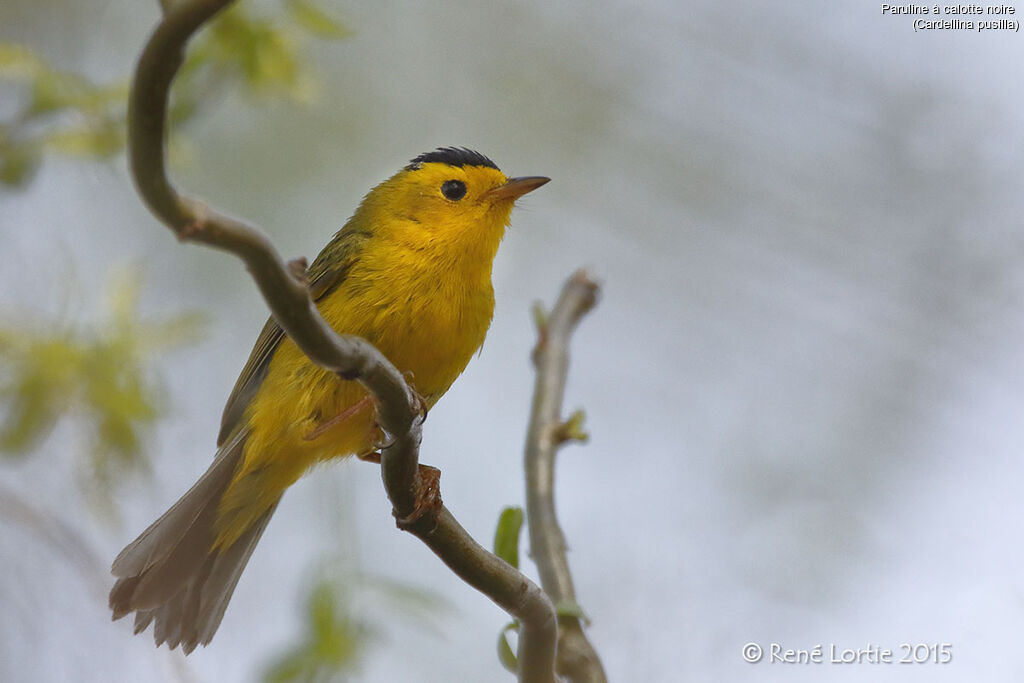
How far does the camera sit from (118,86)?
4.12 metres

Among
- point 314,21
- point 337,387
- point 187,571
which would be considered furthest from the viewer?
point 187,571

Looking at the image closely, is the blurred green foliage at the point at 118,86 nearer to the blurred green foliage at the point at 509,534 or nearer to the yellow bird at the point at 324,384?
the yellow bird at the point at 324,384

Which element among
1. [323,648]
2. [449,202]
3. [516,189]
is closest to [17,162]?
[449,202]

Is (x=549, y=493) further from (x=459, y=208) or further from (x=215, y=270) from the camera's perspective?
(x=215, y=270)

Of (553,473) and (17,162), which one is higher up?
(17,162)

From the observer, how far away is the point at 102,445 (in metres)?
4.23

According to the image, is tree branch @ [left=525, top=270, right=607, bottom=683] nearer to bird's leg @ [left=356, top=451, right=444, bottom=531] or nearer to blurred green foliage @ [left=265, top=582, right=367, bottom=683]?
bird's leg @ [left=356, top=451, right=444, bottom=531]

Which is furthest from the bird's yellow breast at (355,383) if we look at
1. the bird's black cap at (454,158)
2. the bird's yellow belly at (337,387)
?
the bird's black cap at (454,158)

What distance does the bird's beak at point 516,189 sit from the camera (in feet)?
13.8

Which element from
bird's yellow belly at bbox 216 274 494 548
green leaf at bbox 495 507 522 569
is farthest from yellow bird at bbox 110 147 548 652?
green leaf at bbox 495 507 522 569

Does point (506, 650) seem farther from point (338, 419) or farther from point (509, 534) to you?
point (338, 419)

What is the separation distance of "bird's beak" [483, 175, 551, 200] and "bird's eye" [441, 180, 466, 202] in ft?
0.34

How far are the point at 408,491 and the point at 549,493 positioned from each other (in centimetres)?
121

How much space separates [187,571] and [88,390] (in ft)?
3.00
